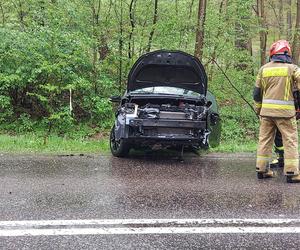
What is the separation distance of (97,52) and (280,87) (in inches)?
277

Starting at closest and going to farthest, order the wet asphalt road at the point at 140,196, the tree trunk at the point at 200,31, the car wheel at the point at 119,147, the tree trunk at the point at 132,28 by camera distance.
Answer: the wet asphalt road at the point at 140,196 < the car wheel at the point at 119,147 < the tree trunk at the point at 132,28 < the tree trunk at the point at 200,31

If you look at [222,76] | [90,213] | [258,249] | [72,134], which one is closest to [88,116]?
[72,134]

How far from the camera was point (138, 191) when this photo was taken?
5.38 m

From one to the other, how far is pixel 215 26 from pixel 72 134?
5.27 meters

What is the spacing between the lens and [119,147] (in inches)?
287

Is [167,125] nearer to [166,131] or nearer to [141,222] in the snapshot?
[166,131]

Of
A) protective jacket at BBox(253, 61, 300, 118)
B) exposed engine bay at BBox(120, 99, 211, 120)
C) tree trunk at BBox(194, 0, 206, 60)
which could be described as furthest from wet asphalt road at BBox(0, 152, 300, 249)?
tree trunk at BBox(194, 0, 206, 60)

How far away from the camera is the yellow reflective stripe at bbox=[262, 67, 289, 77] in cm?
589

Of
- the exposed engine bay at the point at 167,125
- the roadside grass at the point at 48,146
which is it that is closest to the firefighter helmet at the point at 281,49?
the exposed engine bay at the point at 167,125

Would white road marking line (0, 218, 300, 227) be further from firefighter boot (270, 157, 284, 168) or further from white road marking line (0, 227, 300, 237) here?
firefighter boot (270, 157, 284, 168)

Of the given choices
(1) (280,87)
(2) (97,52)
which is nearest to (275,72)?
(1) (280,87)

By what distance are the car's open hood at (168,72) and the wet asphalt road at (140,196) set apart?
4.79ft

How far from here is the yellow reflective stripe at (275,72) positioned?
5887 millimetres

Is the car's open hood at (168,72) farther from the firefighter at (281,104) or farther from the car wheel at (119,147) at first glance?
the firefighter at (281,104)
